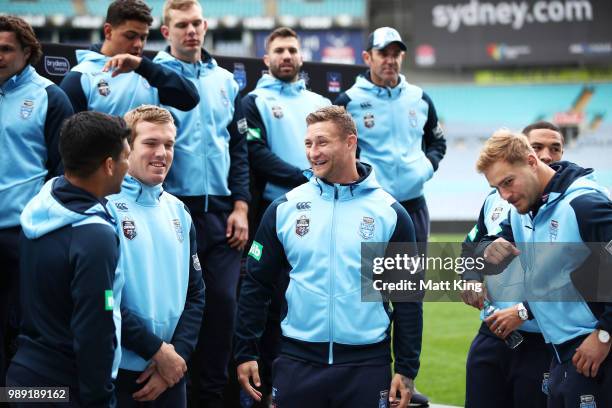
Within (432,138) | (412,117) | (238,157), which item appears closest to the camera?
(238,157)

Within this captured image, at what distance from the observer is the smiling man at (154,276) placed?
3.39 m

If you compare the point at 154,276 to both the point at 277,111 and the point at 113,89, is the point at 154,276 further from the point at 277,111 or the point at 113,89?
the point at 277,111

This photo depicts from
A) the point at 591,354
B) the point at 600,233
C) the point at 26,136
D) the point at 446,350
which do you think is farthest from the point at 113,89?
the point at 446,350

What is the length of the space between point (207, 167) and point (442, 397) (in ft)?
8.82

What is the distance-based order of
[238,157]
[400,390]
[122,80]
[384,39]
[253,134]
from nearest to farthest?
1. [400,390]
2. [122,80]
3. [238,157]
4. [253,134]
5. [384,39]

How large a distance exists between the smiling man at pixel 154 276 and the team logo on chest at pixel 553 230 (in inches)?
58.3

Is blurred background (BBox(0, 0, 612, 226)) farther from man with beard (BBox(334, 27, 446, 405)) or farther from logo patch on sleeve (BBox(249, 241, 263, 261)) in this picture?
logo patch on sleeve (BBox(249, 241, 263, 261))

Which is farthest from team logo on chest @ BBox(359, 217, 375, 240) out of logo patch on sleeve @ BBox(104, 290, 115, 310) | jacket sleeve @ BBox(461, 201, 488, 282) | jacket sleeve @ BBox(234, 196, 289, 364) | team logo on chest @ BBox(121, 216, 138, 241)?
logo patch on sleeve @ BBox(104, 290, 115, 310)

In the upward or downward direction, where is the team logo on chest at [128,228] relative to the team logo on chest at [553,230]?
downward

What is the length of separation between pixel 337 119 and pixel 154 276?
1036mm

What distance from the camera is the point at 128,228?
3469mm

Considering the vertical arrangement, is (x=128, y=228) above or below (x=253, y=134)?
below

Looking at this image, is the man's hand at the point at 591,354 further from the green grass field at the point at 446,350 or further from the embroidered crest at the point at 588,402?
the green grass field at the point at 446,350

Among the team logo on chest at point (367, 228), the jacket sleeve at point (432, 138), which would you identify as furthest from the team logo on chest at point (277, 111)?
the team logo on chest at point (367, 228)
